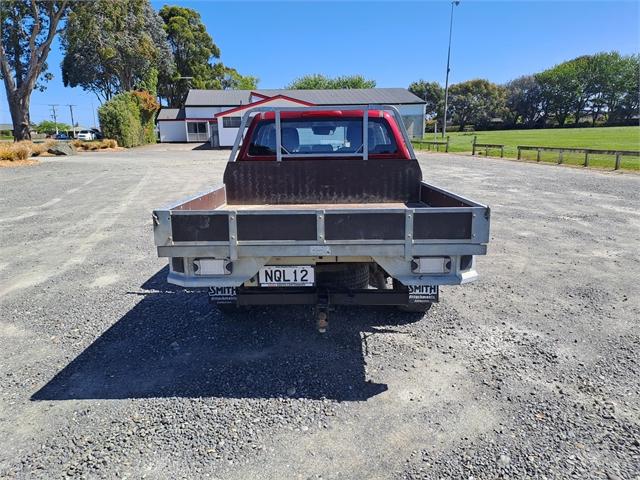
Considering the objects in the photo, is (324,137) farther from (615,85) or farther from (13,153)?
(615,85)

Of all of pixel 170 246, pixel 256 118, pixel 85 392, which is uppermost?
pixel 256 118

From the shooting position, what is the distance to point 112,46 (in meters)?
41.7

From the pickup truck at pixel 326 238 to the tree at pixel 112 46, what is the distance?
120 feet

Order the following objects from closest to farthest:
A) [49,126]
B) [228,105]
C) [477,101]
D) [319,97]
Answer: [228,105] < [319,97] < [477,101] < [49,126]

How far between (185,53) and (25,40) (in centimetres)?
3442

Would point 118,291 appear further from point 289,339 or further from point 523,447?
point 523,447

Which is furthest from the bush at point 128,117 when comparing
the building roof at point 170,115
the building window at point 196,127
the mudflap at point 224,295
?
the mudflap at point 224,295

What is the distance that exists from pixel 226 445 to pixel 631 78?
106576 millimetres

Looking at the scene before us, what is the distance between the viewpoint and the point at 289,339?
13.4ft

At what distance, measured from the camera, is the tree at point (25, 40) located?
3134cm

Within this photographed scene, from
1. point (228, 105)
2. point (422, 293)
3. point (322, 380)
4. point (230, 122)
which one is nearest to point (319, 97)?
point (228, 105)

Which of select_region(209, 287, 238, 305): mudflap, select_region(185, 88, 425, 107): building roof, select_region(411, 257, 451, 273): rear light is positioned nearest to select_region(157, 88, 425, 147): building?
select_region(185, 88, 425, 107): building roof

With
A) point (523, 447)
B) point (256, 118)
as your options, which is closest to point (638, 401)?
point (523, 447)

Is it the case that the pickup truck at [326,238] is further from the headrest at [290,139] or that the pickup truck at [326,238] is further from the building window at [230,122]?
the building window at [230,122]
